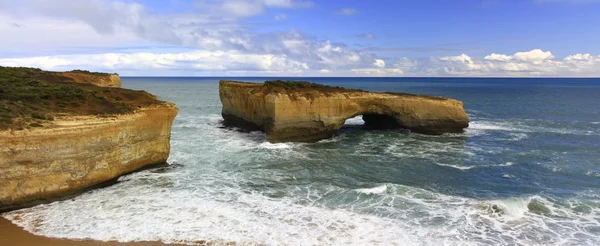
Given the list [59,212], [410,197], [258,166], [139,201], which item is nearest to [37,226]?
[59,212]

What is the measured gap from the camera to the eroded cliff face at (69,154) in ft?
44.6

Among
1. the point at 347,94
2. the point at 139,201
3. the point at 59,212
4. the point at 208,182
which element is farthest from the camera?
the point at 347,94

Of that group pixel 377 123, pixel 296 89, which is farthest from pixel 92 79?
pixel 377 123

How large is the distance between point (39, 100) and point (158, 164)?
624 centimetres

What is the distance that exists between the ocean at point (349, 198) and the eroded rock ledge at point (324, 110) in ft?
7.81

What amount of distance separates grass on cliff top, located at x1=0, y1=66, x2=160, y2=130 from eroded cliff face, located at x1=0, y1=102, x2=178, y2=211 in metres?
0.74

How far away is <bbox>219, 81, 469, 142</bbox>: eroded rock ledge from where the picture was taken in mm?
27513

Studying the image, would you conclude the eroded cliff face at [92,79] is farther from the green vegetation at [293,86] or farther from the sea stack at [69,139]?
the green vegetation at [293,86]

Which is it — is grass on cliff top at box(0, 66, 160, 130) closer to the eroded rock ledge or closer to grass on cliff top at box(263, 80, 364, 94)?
the eroded rock ledge

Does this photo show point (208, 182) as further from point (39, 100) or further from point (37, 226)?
point (39, 100)

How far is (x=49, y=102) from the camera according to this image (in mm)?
17922

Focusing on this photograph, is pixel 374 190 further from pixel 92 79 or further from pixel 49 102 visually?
pixel 92 79

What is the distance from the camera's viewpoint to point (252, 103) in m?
31.3

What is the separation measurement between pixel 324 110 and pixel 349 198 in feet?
45.8
